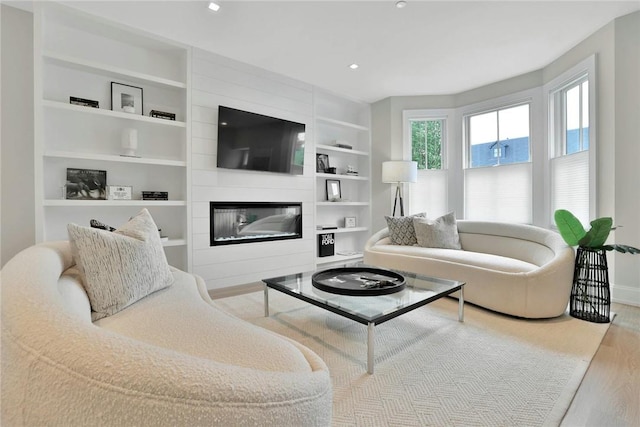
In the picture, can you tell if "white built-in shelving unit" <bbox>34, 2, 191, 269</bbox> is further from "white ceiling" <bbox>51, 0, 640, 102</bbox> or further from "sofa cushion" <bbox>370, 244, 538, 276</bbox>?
"sofa cushion" <bbox>370, 244, 538, 276</bbox>

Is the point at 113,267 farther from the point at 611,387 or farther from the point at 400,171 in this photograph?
the point at 400,171

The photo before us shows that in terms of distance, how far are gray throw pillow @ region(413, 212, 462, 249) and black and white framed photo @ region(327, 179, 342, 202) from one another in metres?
1.57

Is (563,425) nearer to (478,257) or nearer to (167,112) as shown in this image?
(478,257)

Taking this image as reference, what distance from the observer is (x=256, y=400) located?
0.46 m

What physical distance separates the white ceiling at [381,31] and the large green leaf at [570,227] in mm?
1788

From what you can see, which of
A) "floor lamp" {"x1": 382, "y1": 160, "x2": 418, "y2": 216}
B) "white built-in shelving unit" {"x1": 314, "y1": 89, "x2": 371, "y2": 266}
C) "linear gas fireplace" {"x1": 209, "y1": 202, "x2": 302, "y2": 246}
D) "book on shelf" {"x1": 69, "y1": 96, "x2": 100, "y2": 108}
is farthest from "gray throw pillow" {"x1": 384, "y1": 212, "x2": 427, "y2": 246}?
"book on shelf" {"x1": 69, "y1": 96, "x2": 100, "y2": 108}

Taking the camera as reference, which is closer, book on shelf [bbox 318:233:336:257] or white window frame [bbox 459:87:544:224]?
white window frame [bbox 459:87:544:224]

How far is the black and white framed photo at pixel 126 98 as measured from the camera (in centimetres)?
301

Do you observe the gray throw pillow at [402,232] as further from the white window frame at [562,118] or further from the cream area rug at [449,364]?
the white window frame at [562,118]

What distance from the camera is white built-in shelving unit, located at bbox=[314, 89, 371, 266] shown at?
4.82 meters

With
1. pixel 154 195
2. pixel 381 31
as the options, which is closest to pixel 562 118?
pixel 381 31

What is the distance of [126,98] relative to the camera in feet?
10.1

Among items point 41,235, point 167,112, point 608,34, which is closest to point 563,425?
point 608,34

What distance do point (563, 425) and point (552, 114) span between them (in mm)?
3602
